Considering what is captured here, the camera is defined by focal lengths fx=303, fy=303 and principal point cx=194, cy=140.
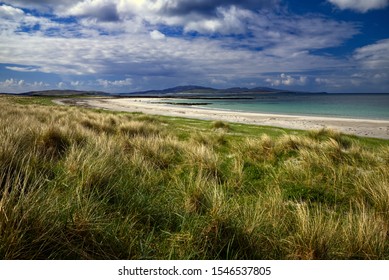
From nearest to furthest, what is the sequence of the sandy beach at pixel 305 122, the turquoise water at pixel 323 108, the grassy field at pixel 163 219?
the grassy field at pixel 163 219 < the sandy beach at pixel 305 122 < the turquoise water at pixel 323 108

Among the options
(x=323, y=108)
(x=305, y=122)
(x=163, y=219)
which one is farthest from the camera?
(x=323, y=108)

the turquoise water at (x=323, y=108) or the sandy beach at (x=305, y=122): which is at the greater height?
the turquoise water at (x=323, y=108)

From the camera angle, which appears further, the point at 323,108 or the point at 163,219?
the point at 323,108

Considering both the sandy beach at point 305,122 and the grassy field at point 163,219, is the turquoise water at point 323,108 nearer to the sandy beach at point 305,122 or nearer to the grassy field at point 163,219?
the sandy beach at point 305,122

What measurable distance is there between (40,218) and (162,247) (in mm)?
1266

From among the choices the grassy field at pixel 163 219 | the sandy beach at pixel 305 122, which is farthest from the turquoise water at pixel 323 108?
the grassy field at pixel 163 219

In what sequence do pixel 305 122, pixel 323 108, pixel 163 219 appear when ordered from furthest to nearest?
pixel 323 108 → pixel 305 122 → pixel 163 219

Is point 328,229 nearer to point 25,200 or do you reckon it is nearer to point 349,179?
point 25,200

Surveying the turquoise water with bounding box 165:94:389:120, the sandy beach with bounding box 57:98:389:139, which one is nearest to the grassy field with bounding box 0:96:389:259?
the sandy beach with bounding box 57:98:389:139

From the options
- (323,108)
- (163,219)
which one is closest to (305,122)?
(163,219)

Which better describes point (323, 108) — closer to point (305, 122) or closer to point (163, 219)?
point (305, 122)

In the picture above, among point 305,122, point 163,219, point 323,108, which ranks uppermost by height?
point 323,108

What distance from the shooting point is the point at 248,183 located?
21.5 feet
